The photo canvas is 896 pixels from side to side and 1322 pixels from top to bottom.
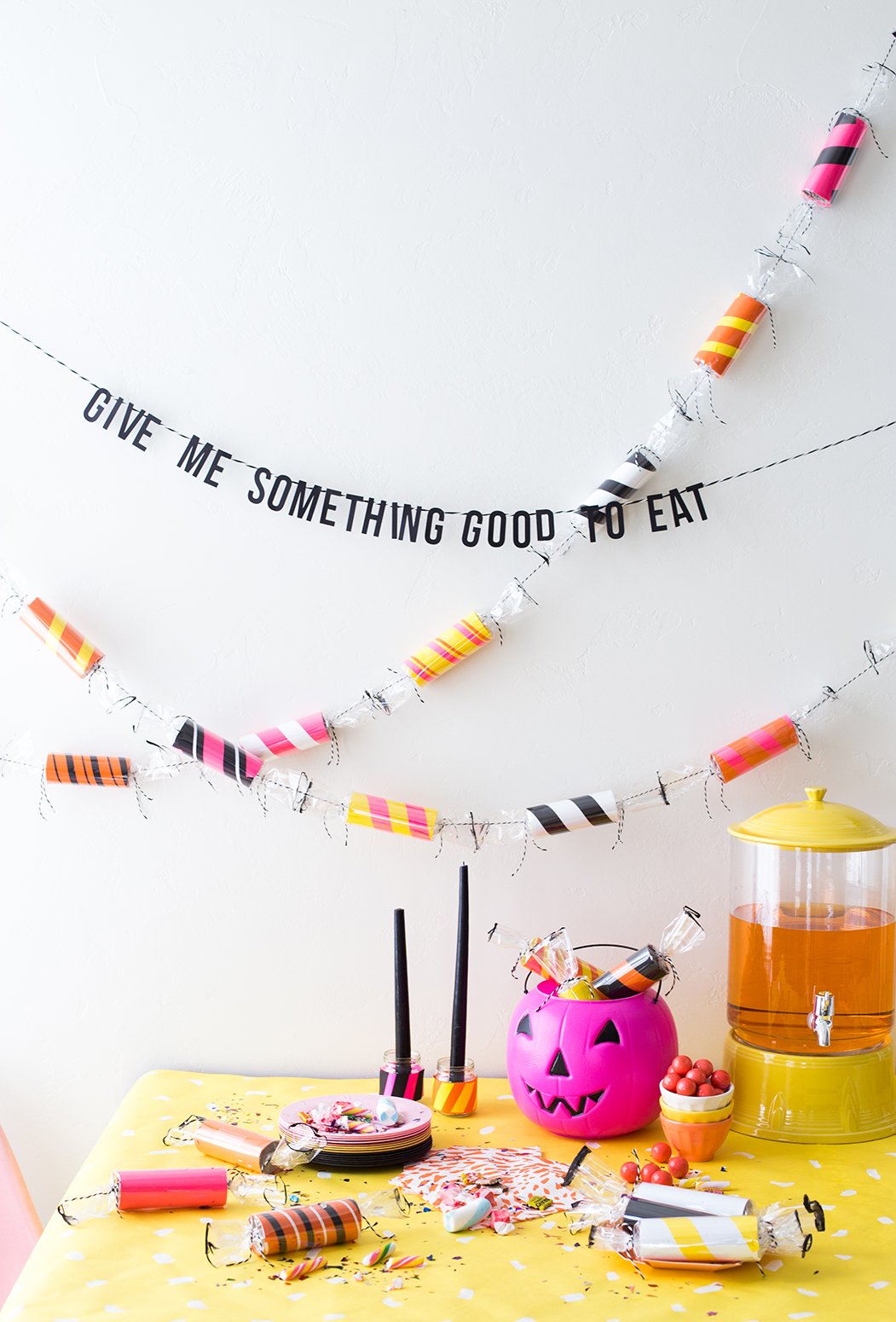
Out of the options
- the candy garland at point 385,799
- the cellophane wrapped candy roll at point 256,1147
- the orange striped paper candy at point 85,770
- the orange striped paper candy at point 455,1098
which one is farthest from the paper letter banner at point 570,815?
the orange striped paper candy at point 85,770

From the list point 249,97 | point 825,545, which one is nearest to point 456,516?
point 825,545

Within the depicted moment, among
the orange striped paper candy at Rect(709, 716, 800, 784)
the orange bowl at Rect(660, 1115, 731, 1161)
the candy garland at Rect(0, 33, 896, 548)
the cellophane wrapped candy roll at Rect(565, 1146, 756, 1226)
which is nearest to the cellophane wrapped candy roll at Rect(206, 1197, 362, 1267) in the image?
the cellophane wrapped candy roll at Rect(565, 1146, 756, 1226)

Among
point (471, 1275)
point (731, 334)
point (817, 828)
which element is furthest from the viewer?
point (731, 334)

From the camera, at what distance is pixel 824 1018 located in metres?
1.17

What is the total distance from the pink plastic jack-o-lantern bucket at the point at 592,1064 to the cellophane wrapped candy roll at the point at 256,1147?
0.26 m

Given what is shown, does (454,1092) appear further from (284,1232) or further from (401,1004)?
(284,1232)

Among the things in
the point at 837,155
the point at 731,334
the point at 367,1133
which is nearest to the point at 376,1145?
the point at 367,1133

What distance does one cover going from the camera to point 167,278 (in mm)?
1410

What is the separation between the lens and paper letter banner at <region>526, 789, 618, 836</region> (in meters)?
1.35

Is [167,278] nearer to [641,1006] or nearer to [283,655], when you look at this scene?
[283,655]

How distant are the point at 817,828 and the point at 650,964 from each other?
253 millimetres

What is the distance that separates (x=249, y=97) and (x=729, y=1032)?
1.37 metres

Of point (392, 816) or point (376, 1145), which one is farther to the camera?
point (392, 816)

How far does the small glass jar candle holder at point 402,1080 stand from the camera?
4.21ft
